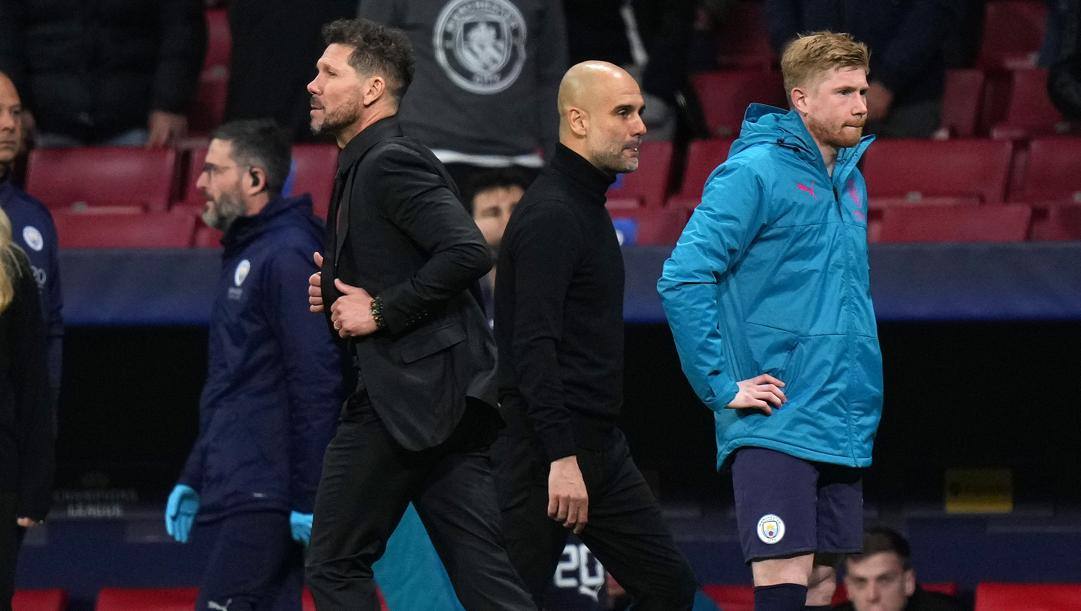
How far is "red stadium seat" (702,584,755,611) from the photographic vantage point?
219 inches

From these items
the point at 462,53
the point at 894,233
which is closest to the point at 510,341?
the point at 462,53

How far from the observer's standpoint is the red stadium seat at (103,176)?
6.71 meters

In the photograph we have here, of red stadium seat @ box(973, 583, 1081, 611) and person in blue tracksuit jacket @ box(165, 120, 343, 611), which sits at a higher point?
person in blue tracksuit jacket @ box(165, 120, 343, 611)

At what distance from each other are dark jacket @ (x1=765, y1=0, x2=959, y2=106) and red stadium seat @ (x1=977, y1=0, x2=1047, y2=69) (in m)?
1.63

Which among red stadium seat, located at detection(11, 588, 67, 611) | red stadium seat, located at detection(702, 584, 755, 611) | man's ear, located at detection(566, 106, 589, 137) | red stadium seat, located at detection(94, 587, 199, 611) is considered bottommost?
red stadium seat, located at detection(11, 588, 67, 611)

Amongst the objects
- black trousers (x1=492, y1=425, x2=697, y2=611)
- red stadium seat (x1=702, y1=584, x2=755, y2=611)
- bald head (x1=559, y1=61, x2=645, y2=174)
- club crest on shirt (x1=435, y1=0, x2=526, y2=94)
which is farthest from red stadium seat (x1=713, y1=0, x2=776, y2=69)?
black trousers (x1=492, y1=425, x2=697, y2=611)

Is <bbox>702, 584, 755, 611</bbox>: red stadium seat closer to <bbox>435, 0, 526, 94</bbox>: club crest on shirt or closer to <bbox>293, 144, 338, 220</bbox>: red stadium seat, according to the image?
<bbox>435, 0, 526, 94</bbox>: club crest on shirt

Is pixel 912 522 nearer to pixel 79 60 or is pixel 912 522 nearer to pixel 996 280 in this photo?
pixel 996 280

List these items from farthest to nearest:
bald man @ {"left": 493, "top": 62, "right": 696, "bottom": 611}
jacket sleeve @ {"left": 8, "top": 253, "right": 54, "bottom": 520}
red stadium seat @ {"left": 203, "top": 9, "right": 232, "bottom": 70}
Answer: red stadium seat @ {"left": 203, "top": 9, "right": 232, "bottom": 70} < jacket sleeve @ {"left": 8, "top": 253, "right": 54, "bottom": 520} < bald man @ {"left": 493, "top": 62, "right": 696, "bottom": 611}

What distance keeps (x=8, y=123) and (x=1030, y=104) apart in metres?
4.14

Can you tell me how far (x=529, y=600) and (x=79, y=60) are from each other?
423cm

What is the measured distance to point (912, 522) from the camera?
618 centimetres

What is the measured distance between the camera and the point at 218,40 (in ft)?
27.4

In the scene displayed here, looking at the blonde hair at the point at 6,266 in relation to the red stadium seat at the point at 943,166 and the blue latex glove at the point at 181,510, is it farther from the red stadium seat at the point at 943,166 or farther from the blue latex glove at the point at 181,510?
the red stadium seat at the point at 943,166
